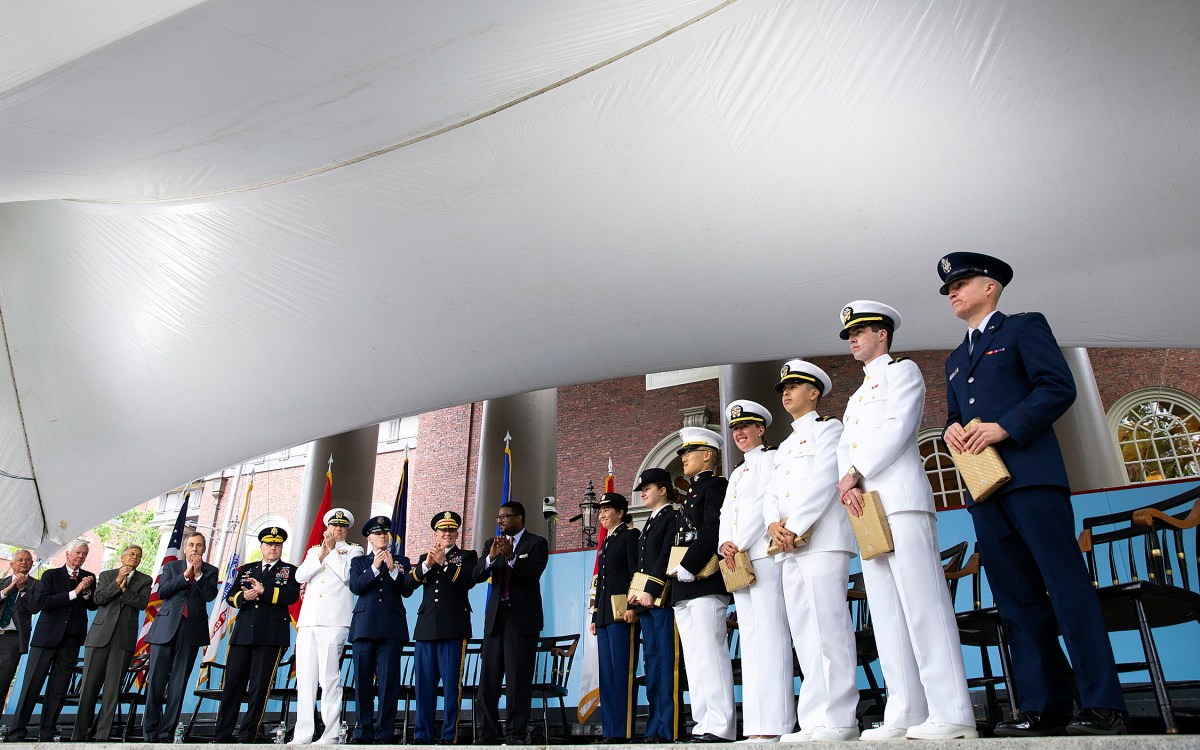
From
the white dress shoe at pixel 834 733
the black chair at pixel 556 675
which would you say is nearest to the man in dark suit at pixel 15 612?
the black chair at pixel 556 675

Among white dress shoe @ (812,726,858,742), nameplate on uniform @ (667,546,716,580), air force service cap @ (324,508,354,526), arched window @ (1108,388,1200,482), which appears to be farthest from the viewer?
arched window @ (1108,388,1200,482)

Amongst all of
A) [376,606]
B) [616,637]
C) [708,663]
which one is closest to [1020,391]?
[708,663]

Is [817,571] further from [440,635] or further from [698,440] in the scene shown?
[440,635]

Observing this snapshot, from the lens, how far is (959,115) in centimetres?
403

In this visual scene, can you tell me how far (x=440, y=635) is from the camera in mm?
5164

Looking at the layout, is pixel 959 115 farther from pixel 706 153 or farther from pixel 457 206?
pixel 457 206

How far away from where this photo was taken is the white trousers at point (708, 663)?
3.75m

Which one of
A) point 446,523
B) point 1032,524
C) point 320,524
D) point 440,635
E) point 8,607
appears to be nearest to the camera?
point 1032,524

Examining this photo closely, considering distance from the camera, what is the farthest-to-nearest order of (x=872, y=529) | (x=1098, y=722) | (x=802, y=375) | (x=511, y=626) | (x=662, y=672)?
(x=511, y=626), (x=662, y=672), (x=802, y=375), (x=872, y=529), (x=1098, y=722)

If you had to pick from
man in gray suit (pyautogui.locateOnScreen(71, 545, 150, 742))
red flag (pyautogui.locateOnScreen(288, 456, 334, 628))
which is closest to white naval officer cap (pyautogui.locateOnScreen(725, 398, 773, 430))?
red flag (pyautogui.locateOnScreen(288, 456, 334, 628))

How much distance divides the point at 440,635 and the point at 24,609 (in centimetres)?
386

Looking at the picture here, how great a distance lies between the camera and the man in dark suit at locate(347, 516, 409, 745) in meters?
5.19

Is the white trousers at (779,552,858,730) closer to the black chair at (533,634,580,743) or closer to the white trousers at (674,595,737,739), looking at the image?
the white trousers at (674,595,737,739)

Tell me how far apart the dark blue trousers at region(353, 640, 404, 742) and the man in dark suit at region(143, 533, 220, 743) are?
58.8 inches
